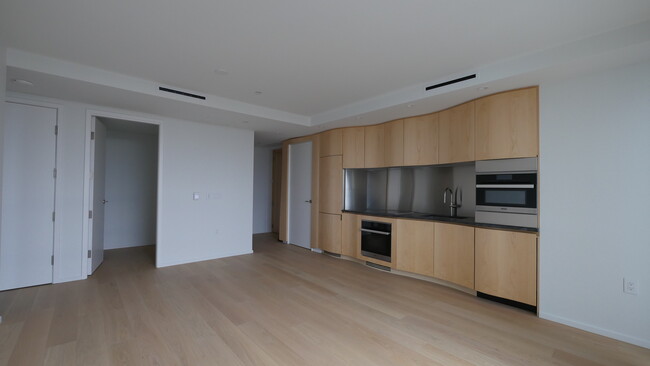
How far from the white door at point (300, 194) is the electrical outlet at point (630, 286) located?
4433 millimetres

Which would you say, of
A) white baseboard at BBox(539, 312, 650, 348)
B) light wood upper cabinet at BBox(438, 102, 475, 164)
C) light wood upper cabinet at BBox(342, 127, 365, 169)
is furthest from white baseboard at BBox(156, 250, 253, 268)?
white baseboard at BBox(539, 312, 650, 348)

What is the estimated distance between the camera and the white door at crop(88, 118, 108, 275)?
3.95 meters

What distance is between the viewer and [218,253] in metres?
5.08

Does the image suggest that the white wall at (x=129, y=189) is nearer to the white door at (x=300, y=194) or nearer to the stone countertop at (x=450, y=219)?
the white door at (x=300, y=194)

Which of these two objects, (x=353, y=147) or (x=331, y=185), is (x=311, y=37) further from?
(x=331, y=185)

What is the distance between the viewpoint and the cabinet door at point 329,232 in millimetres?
5176

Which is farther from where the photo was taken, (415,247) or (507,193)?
(415,247)

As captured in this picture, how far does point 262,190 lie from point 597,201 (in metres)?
6.70

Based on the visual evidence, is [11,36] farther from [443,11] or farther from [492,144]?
[492,144]

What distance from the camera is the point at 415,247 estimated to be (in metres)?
Result: 4.05

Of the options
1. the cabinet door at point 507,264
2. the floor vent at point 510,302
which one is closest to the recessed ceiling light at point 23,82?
the cabinet door at point 507,264

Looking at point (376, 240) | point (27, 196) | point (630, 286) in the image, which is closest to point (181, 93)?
point (27, 196)

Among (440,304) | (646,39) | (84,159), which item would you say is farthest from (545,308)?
(84,159)

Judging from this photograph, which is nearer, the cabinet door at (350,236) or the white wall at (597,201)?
the white wall at (597,201)
